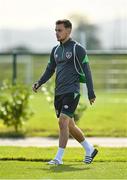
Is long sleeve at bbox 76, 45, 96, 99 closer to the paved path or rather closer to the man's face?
the man's face

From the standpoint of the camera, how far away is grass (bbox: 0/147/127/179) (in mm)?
10477

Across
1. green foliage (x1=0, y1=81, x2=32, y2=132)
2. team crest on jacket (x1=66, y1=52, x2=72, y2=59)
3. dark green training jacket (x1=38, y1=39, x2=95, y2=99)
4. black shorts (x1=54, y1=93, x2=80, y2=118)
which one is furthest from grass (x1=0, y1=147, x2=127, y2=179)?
green foliage (x1=0, y1=81, x2=32, y2=132)

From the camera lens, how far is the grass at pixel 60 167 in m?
10.5

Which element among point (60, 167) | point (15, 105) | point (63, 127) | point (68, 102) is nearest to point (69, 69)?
point (68, 102)

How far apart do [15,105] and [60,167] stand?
19.7 feet

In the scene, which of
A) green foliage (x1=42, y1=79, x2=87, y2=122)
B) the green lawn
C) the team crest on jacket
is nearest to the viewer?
the team crest on jacket

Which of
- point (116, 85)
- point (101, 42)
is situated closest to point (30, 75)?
point (116, 85)

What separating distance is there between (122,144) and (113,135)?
6.49ft

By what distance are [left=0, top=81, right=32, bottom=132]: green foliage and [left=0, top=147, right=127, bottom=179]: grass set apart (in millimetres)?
3402

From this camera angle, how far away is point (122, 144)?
49.4 ft

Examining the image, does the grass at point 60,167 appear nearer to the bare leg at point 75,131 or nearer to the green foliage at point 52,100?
the bare leg at point 75,131

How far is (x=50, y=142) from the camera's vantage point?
51.8ft

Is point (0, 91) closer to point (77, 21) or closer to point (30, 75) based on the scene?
point (30, 75)

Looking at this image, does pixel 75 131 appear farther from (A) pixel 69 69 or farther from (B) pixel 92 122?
(B) pixel 92 122
